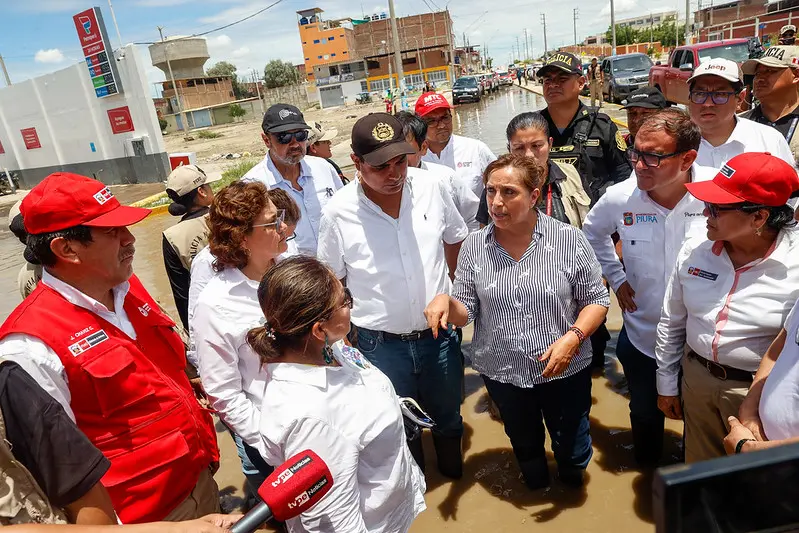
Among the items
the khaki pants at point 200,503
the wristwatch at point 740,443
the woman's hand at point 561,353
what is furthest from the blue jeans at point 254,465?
the wristwatch at point 740,443

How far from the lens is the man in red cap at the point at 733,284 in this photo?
1918mm

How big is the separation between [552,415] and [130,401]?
2021 mm

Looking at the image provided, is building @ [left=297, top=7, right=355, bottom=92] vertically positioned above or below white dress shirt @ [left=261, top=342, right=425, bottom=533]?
above

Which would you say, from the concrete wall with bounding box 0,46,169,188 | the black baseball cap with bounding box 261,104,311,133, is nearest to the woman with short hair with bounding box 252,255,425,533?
the black baseball cap with bounding box 261,104,311,133

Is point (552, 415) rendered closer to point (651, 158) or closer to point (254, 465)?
point (651, 158)

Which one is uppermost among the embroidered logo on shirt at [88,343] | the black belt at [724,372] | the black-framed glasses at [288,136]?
the black-framed glasses at [288,136]

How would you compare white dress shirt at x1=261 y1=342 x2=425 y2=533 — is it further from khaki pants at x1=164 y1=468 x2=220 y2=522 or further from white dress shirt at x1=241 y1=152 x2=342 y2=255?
white dress shirt at x1=241 y1=152 x2=342 y2=255

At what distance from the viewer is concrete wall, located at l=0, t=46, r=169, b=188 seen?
1548 centimetres

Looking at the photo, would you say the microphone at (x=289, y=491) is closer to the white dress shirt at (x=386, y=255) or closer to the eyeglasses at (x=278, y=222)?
the eyeglasses at (x=278, y=222)

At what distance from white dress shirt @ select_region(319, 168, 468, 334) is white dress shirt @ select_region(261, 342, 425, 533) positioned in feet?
2.81

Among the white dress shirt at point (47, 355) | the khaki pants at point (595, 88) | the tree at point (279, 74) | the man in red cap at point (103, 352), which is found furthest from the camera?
the tree at point (279, 74)

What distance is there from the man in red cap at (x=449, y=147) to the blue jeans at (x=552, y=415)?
215 cm

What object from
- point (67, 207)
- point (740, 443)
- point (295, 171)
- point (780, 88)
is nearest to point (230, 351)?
point (67, 207)

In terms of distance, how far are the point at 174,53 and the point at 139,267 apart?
55843mm
